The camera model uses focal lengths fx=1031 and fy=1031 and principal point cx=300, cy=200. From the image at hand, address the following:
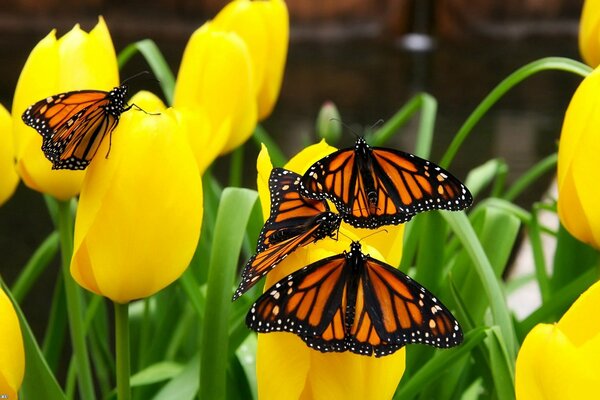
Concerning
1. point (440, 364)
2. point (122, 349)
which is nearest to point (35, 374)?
point (122, 349)

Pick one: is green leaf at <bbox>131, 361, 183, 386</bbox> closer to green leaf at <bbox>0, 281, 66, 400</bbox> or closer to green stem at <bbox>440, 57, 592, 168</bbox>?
green leaf at <bbox>0, 281, 66, 400</bbox>

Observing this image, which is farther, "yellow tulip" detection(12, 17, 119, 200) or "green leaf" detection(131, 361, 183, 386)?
"green leaf" detection(131, 361, 183, 386)

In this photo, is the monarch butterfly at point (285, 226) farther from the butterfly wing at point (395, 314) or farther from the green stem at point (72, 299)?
the green stem at point (72, 299)

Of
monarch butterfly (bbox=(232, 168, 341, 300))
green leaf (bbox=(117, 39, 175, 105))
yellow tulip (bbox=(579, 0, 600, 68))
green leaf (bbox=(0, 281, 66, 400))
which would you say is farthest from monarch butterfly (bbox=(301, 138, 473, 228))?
green leaf (bbox=(117, 39, 175, 105))

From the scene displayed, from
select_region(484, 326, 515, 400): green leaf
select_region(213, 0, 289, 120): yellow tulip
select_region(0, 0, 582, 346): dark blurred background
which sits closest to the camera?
select_region(484, 326, 515, 400): green leaf

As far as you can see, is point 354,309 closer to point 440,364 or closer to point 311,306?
point 311,306

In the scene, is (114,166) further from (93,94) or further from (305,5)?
(305,5)
